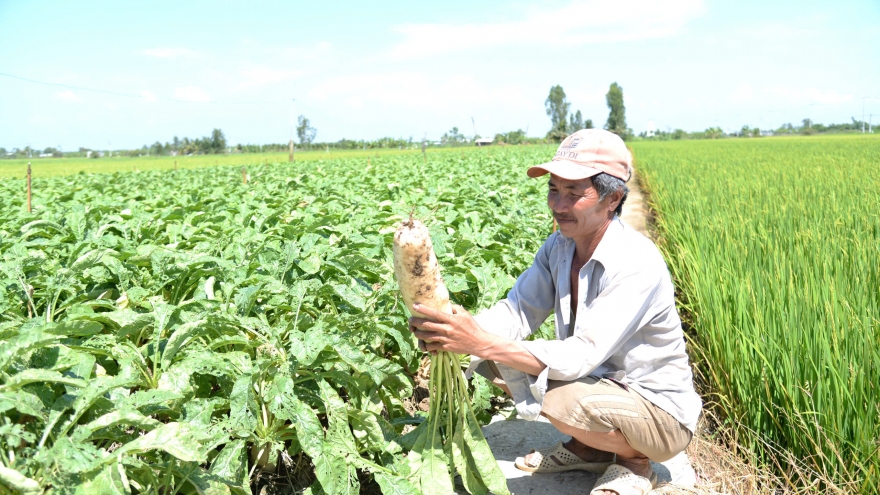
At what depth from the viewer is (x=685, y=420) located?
2.61 meters

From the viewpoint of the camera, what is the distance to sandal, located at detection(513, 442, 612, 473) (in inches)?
113

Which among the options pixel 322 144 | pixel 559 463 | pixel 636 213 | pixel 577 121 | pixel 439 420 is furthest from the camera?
pixel 577 121

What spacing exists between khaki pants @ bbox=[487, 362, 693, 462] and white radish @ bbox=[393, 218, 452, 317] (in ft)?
1.83

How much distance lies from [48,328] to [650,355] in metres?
2.03

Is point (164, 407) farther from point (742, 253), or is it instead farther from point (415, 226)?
point (742, 253)

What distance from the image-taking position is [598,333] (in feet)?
7.98

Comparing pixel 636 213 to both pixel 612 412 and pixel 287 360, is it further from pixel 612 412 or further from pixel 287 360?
pixel 287 360

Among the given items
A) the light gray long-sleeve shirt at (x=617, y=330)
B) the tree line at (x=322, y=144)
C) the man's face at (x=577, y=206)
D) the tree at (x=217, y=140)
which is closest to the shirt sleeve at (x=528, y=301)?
the light gray long-sleeve shirt at (x=617, y=330)

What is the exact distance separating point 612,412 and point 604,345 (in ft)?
0.90

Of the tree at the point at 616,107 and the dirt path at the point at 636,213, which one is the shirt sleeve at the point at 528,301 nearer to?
the dirt path at the point at 636,213

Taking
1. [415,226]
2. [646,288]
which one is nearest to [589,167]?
[646,288]

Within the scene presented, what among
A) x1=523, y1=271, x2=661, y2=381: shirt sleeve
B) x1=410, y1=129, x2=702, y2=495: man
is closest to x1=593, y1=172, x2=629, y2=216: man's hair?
x1=410, y1=129, x2=702, y2=495: man

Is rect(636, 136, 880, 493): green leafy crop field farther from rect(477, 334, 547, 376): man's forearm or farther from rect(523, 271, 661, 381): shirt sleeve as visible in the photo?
rect(477, 334, 547, 376): man's forearm

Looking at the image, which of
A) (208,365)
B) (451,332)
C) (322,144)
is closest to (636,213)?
(451,332)
